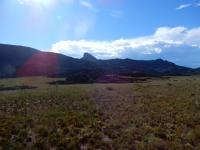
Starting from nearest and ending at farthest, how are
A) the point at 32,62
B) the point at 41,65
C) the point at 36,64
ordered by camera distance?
the point at 41,65, the point at 36,64, the point at 32,62

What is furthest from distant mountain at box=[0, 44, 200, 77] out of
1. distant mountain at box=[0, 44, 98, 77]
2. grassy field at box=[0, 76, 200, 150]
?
grassy field at box=[0, 76, 200, 150]

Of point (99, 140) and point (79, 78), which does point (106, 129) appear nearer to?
point (99, 140)

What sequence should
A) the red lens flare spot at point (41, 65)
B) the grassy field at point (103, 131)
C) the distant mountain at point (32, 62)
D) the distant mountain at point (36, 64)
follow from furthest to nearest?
1. the distant mountain at point (32, 62)
2. the distant mountain at point (36, 64)
3. the red lens flare spot at point (41, 65)
4. the grassy field at point (103, 131)

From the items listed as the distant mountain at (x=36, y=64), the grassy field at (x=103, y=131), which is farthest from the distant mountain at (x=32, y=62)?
the grassy field at (x=103, y=131)

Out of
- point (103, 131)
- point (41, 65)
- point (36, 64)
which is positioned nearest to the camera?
point (103, 131)

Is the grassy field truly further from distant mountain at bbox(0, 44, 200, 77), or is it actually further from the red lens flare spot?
distant mountain at bbox(0, 44, 200, 77)

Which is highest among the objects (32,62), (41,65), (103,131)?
(32,62)

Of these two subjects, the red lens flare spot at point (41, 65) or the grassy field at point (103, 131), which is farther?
the red lens flare spot at point (41, 65)

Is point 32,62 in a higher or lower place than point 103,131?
higher

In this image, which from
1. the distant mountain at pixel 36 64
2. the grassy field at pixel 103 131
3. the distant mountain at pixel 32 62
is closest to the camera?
the grassy field at pixel 103 131

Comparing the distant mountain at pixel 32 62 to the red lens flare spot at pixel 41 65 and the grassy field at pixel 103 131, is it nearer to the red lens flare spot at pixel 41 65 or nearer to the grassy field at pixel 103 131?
the red lens flare spot at pixel 41 65

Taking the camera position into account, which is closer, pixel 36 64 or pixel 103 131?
pixel 103 131

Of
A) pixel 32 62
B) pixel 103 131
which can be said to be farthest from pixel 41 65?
pixel 103 131

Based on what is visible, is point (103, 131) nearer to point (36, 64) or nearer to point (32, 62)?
point (36, 64)
